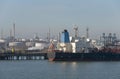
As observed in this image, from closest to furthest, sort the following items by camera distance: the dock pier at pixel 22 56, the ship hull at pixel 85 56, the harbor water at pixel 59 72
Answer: the harbor water at pixel 59 72, the ship hull at pixel 85 56, the dock pier at pixel 22 56

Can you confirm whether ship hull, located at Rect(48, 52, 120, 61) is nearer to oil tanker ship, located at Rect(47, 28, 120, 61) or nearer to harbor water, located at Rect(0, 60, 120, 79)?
oil tanker ship, located at Rect(47, 28, 120, 61)

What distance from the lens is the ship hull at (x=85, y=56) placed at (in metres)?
88.4

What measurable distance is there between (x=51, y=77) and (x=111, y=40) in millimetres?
80255

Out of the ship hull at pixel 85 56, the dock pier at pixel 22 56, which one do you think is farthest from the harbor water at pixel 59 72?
the dock pier at pixel 22 56

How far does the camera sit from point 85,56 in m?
90.7

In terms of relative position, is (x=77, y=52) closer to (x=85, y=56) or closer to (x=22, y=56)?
(x=85, y=56)

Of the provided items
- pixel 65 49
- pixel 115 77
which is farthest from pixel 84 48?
pixel 115 77

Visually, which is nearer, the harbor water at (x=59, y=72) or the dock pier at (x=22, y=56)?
the harbor water at (x=59, y=72)

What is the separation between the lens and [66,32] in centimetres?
9625

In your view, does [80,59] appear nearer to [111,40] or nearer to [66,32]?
[66,32]

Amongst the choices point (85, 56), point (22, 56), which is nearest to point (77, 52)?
point (85, 56)

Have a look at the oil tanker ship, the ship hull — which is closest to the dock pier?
the oil tanker ship

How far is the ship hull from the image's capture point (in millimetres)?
88375

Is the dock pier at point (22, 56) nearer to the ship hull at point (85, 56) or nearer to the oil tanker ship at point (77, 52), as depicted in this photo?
the oil tanker ship at point (77, 52)
